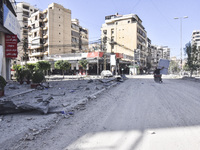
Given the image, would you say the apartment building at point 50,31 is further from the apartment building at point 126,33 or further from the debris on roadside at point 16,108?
the debris on roadside at point 16,108

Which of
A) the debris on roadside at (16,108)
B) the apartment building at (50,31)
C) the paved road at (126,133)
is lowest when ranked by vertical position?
the paved road at (126,133)

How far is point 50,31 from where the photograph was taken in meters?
51.7

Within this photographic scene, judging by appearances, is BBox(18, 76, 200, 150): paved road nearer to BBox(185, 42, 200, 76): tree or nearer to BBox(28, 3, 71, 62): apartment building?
BBox(185, 42, 200, 76): tree

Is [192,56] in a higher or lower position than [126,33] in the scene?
lower

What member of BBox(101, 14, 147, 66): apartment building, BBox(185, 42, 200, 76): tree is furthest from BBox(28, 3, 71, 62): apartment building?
BBox(185, 42, 200, 76): tree

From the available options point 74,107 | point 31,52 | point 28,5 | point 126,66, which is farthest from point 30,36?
point 74,107

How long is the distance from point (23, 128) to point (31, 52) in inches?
2420

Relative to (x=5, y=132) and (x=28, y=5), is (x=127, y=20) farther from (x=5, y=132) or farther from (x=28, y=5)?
(x=5, y=132)

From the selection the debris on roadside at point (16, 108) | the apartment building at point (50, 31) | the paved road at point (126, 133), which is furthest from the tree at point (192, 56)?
the apartment building at point (50, 31)

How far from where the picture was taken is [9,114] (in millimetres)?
4883

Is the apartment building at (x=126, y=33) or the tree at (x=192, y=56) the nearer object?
the tree at (x=192, y=56)

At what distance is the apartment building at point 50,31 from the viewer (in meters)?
51.8

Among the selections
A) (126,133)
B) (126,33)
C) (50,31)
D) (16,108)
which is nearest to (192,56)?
(126,133)

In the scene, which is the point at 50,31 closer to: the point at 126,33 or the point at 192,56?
the point at 126,33
